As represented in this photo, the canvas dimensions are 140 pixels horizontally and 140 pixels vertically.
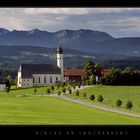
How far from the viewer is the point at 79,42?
4477 mm

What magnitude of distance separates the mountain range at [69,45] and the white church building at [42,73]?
12cm

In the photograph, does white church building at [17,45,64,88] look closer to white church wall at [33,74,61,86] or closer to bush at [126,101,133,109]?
white church wall at [33,74,61,86]

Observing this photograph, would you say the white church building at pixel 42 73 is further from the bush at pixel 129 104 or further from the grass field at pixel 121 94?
the bush at pixel 129 104

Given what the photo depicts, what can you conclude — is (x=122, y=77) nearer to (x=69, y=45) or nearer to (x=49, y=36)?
(x=69, y=45)

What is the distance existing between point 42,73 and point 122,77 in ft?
4.58

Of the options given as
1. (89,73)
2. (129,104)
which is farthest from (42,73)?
(129,104)

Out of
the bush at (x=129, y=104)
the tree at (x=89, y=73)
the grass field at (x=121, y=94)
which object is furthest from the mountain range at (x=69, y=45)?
the bush at (x=129, y=104)

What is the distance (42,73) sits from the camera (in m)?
5.42

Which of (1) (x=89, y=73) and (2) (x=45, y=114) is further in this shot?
(1) (x=89, y=73)

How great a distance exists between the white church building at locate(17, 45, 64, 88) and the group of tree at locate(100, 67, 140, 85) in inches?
23.1

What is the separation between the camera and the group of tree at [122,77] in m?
4.14

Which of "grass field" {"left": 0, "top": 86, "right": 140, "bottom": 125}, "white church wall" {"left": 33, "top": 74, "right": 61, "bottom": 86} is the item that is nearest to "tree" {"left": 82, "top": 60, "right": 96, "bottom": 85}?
"grass field" {"left": 0, "top": 86, "right": 140, "bottom": 125}
